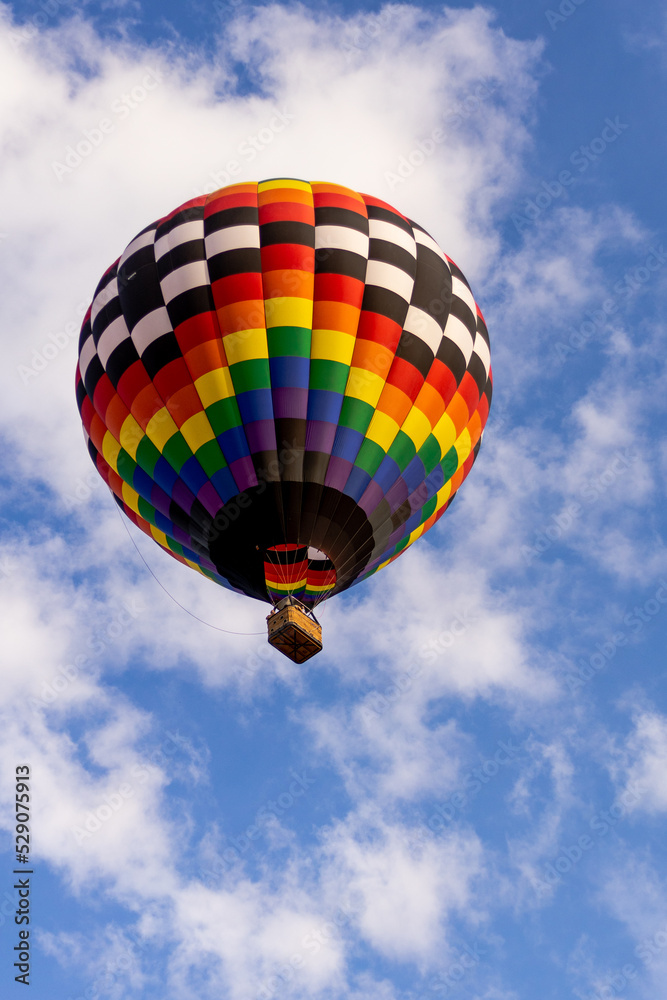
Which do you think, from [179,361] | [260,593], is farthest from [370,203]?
[260,593]

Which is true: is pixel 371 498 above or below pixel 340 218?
below

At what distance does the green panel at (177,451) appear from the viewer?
43.9ft

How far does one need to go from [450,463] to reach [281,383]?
3.17 metres

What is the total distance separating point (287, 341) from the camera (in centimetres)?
1318

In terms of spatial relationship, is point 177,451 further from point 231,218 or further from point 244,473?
point 231,218

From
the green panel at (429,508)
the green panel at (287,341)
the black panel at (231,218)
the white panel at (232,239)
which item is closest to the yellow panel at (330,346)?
the green panel at (287,341)

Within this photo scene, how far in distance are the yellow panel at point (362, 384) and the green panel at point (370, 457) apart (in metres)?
0.57

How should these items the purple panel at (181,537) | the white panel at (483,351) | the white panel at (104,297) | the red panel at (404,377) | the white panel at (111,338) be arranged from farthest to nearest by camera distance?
the white panel at (483,351), the white panel at (104,297), the purple panel at (181,537), the white panel at (111,338), the red panel at (404,377)

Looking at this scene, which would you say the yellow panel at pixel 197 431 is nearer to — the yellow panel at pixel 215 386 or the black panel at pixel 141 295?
the yellow panel at pixel 215 386

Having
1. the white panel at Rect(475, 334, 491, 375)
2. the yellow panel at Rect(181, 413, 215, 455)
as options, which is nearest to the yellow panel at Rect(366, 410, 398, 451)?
the yellow panel at Rect(181, 413, 215, 455)

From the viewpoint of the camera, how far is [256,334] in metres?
13.2

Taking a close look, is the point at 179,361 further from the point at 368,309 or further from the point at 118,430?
the point at 368,309

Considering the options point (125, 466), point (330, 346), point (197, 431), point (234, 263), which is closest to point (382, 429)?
point (330, 346)

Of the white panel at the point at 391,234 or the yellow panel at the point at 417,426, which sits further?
the white panel at the point at 391,234
